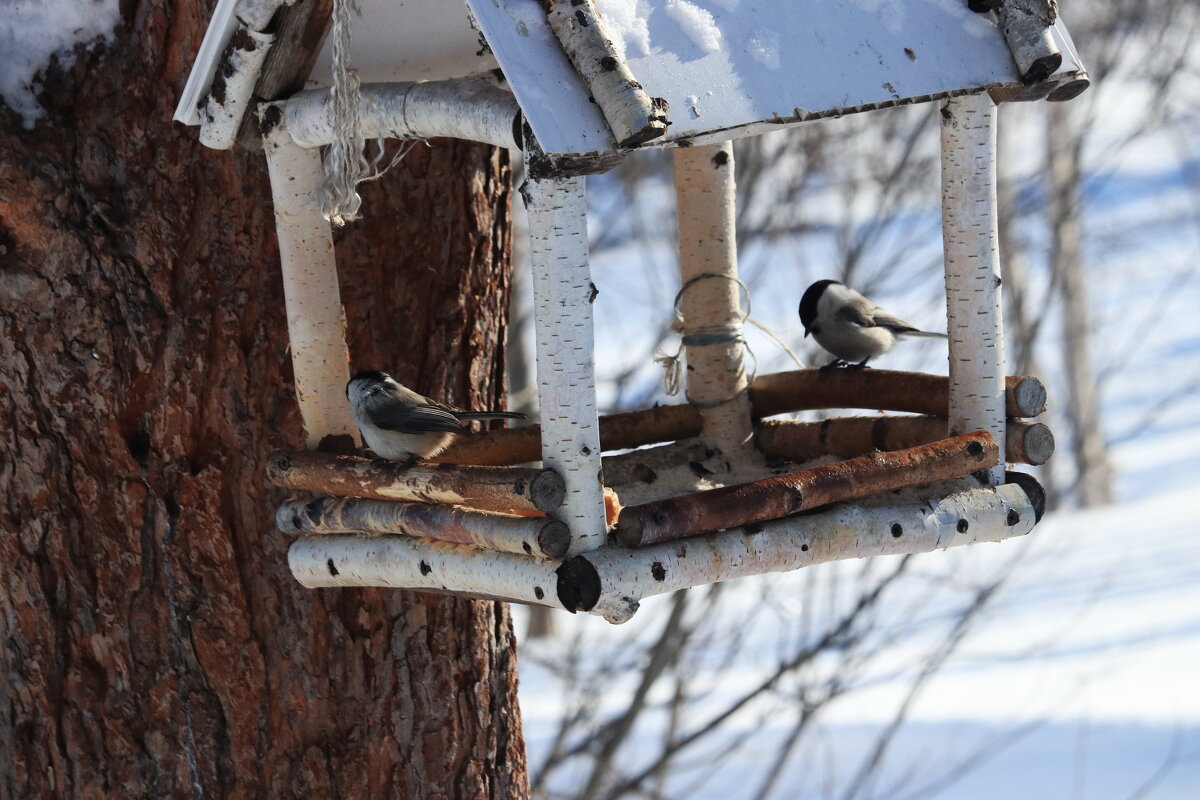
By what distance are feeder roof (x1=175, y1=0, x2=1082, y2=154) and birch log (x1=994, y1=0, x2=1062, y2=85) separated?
0.02 metres

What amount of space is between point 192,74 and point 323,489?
0.77 meters

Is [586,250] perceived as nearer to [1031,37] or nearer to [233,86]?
[233,86]

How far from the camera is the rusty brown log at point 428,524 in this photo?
1980 mm

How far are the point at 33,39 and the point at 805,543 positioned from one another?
180cm

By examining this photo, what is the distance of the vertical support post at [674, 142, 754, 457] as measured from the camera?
10.1ft

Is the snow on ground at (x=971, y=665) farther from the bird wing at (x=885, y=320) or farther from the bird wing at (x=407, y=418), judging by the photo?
the bird wing at (x=407, y=418)

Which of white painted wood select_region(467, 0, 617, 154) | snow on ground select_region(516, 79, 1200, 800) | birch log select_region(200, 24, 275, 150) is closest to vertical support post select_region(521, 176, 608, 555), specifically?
white painted wood select_region(467, 0, 617, 154)

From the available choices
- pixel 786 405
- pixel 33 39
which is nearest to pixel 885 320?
pixel 786 405

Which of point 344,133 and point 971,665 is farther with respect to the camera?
point 971,665

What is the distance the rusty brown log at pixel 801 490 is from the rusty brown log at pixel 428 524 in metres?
0.13

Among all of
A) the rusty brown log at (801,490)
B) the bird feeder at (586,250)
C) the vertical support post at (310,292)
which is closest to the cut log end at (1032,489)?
the bird feeder at (586,250)

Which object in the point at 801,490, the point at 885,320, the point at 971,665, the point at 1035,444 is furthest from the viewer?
the point at 971,665

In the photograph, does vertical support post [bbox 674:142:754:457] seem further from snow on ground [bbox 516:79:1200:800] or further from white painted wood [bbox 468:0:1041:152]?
snow on ground [bbox 516:79:1200:800]

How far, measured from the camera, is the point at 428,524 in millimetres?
2154
